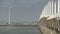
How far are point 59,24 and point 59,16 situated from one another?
22 centimetres

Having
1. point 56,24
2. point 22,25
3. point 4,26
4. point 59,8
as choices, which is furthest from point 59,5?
point 22,25

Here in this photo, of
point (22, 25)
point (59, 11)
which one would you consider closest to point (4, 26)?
point (22, 25)

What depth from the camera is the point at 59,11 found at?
21.5 feet

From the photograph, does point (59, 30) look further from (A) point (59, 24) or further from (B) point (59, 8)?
(B) point (59, 8)

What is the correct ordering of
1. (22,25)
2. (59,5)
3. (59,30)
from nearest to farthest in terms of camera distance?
(59,30)
(59,5)
(22,25)

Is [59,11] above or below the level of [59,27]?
above

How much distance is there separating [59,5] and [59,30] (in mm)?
765

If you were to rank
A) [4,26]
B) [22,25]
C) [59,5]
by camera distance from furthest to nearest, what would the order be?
1. [22,25]
2. [4,26]
3. [59,5]

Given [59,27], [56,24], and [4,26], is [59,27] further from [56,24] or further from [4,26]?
[4,26]

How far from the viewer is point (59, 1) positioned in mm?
6551

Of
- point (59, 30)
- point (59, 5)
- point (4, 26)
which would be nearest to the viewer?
point (59, 30)

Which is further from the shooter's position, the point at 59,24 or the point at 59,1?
the point at 59,1

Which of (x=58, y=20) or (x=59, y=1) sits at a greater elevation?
(x=59, y=1)

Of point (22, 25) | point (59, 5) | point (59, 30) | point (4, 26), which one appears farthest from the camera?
point (22, 25)
